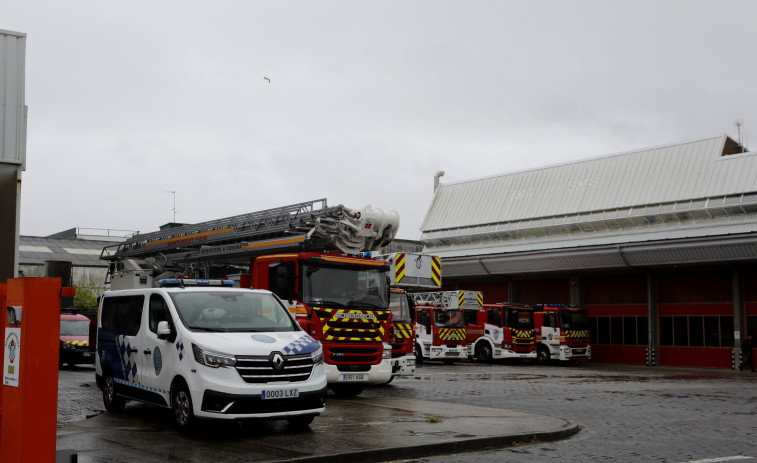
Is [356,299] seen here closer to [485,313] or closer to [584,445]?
[584,445]

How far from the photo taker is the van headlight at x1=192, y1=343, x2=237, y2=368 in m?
9.95

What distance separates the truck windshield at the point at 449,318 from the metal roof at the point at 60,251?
108ft

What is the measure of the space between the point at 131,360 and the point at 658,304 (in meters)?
31.4

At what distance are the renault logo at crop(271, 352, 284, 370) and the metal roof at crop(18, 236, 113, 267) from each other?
166 ft

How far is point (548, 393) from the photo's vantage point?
1859cm

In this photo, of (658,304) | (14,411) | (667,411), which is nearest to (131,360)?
(14,411)

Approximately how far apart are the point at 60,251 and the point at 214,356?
182ft

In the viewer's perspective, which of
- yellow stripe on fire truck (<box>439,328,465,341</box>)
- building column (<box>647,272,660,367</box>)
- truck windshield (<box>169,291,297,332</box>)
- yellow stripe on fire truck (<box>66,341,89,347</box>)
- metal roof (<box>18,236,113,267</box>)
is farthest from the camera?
metal roof (<box>18,236,113,267</box>)

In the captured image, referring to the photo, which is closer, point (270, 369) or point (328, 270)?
point (270, 369)

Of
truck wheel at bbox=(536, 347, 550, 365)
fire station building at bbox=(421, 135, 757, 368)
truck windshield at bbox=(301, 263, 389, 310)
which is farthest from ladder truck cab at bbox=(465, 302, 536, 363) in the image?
truck windshield at bbox=(301, 263, 389, 310)

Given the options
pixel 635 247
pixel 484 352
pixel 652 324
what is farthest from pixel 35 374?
pixel 652 324

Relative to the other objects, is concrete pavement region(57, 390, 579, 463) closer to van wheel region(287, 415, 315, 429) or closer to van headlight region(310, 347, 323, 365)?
van wheel region(287, 415, 315, 429)

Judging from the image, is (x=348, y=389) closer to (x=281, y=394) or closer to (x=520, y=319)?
(x=281, y=394)

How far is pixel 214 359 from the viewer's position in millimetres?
9961
